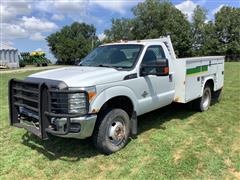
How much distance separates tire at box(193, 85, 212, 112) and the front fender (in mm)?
2794

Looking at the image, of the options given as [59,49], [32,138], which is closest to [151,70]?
[32,138]

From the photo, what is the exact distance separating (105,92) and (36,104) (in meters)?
1.17

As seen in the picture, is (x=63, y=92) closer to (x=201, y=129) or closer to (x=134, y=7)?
(x=201, y=129)

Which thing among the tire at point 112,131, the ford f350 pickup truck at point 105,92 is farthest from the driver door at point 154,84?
the tire at point 112,131

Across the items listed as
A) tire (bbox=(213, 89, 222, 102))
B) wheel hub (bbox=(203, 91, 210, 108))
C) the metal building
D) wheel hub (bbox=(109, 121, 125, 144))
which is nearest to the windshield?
wheel hub (bbox=(109, 121, 125, 144))

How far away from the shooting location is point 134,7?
63.7m

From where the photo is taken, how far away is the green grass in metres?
4.43

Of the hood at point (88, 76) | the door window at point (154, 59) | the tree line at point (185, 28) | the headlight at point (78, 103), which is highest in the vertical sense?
the tree line at point (185, 28)

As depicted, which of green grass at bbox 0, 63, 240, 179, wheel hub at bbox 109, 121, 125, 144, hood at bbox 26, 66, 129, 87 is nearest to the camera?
green grass at bbox 0, 63, 240, 179

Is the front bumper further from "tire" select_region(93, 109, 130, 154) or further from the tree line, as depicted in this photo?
the tree line

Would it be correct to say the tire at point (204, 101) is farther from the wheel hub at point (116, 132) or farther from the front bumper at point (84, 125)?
the front bumper at point (84, 125)

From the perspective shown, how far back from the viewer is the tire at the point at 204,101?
7762 millimetres

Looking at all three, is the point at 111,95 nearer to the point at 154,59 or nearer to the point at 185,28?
the point at 154,59

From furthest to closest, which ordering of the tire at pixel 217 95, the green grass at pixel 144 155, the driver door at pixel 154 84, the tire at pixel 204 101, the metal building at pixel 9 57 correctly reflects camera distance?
the metal building at pixel 9 57, the tire at pixel 217 95, the tire at pixel 204 101, the driver door at pixel 154 84, the green grass at pixel 144 155
